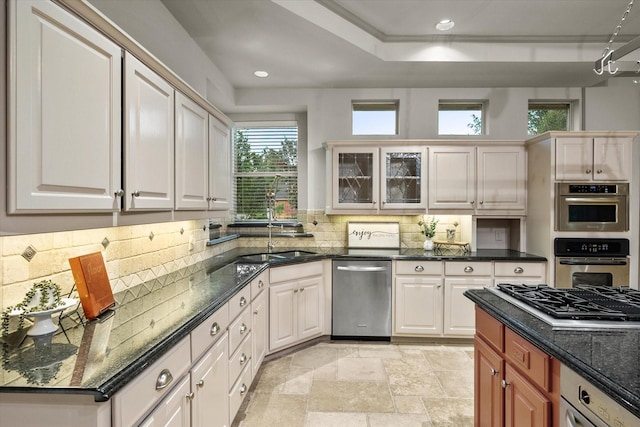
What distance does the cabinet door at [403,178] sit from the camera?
3.61m

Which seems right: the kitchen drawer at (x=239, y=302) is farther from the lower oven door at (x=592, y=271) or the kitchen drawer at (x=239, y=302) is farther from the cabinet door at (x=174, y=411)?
the lower oven door at (x=592, y=271)

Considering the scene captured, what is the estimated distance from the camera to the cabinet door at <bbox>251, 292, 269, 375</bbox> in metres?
2.47

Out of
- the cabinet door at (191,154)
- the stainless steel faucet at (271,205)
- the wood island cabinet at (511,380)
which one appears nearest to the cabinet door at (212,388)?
the cabinet door at (191,154)

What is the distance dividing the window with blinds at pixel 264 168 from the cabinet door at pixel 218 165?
1234mm

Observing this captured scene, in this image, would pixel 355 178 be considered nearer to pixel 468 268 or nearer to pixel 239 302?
pixel 468 268

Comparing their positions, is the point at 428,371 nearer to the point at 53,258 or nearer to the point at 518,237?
the point at 518,237

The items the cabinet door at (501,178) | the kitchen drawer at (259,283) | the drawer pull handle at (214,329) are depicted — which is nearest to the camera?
the drawer pull handle at (214,329)

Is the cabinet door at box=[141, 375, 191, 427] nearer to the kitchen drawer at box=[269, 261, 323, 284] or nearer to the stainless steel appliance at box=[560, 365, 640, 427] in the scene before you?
the stainless steel appliance at box=[560, 365, 640, 427]

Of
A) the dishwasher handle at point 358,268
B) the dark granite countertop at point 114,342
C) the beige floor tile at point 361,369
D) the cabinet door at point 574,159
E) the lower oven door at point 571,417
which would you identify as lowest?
the beige floor tile at point 361,369

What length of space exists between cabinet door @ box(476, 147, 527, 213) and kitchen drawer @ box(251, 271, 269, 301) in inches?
97.2

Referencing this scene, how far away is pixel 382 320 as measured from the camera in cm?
336

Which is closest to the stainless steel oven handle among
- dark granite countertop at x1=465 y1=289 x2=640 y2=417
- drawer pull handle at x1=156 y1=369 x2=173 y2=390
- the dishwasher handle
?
the dishwasher handle

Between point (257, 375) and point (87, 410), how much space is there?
2.05 metres

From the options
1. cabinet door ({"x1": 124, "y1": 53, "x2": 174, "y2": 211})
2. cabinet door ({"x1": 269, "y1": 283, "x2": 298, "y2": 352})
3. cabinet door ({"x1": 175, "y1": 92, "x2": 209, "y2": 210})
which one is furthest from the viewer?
cabinet door ({"x1": 269, "y1": 283, "x2": 298, "y2": 352})
